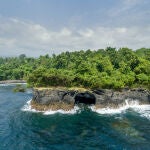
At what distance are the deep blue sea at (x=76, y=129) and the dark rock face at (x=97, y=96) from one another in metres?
3.03

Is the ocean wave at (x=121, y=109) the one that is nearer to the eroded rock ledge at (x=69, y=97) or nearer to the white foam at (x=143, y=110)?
the white foam at (x=143, y=110)

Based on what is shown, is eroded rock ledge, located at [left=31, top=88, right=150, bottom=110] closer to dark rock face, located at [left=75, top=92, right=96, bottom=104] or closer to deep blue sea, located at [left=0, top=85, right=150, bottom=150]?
dark rock face, located at [left=75, top=92, right=96, bottom=104]

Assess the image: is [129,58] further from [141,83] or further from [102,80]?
[102,80]

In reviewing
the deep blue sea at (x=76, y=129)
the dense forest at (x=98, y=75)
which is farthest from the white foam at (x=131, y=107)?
the dense forest at (x=98, y=75)

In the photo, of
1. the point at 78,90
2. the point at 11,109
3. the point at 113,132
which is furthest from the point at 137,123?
the point at 11,109

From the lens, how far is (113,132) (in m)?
49.8

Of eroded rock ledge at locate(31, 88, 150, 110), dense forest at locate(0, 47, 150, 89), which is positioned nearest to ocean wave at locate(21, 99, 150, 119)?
eroded rock ledge at locate(31, 88, 150, 110)

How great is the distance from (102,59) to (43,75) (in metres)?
22.9

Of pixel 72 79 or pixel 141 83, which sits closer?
pixel 72 79

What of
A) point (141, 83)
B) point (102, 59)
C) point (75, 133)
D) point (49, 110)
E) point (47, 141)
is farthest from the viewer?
point (102, 59)

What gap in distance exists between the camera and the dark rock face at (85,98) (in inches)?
2790

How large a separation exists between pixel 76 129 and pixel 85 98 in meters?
22.5

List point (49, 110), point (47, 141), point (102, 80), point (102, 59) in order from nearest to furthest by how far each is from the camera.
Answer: point (47, 141) → point (49, 110) → point (102, 80) → point (102, 59)

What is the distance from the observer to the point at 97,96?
69000mm
